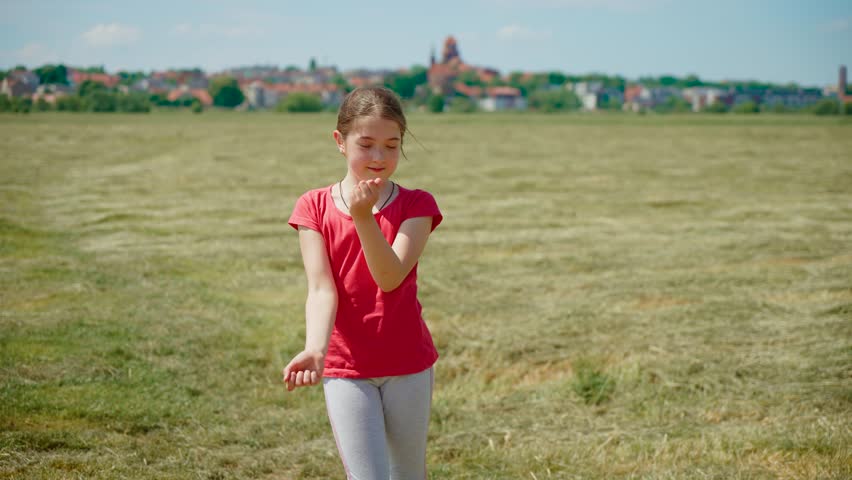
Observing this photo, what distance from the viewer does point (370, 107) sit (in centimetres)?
241

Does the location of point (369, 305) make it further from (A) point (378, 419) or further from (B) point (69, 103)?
(B) point (69, 103)

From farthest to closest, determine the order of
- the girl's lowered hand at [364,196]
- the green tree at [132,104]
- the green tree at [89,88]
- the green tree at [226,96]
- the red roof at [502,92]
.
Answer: the red roof at [502,92] < the green tree at [226,96] < the green tree at [132,104] < the green tree at [89,88] < the girl's lowered hand at [364,196]

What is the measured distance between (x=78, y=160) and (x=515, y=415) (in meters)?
20.5

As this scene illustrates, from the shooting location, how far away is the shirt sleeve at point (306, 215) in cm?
247

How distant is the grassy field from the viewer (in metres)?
4.16

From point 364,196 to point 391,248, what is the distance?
0.20 meters

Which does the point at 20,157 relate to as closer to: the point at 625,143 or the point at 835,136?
the point at 625,143

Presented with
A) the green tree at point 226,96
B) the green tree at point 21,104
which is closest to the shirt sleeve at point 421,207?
the green tree at point 21,104

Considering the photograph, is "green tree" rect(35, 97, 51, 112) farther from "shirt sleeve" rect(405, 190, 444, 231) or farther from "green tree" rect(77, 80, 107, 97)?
"shirt sleeve" rect(405, 190, 444, 231)

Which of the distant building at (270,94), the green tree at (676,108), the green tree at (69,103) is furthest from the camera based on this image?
the distant building at (270,94)

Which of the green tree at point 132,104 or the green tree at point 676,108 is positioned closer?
the green tree at point 132,104

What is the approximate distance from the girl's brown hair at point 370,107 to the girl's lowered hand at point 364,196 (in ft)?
0.89

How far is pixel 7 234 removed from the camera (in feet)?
33.3

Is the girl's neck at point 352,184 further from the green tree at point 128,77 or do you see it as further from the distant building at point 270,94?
the distant building at point 270,94
